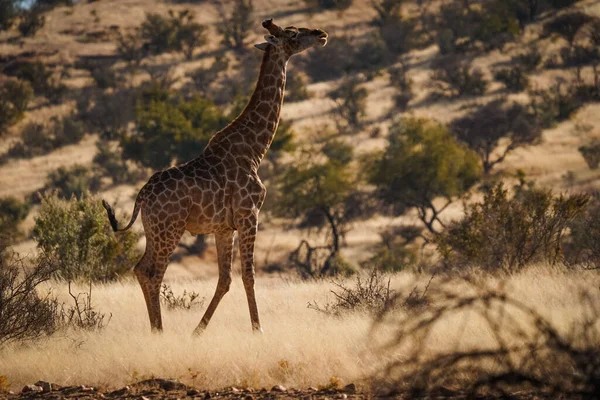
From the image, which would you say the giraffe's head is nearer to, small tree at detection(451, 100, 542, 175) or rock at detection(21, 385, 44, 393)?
rock at detection(21, 385, 44, 393)

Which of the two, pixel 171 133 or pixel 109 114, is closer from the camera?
pixel 171 133

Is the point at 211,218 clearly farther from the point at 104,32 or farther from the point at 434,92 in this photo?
the point at 104,32

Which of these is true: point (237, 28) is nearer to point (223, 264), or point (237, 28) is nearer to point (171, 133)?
point (171, 133)

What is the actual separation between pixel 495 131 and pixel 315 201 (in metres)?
14.2

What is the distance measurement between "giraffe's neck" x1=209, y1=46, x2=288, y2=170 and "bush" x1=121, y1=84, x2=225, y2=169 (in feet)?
105

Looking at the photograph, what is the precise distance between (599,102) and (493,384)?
1882 inches

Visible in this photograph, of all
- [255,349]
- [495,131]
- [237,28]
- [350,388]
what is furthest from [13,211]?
[237,28]

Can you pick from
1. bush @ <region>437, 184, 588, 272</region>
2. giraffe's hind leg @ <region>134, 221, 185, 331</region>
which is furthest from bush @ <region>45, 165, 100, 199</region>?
giraffe's hind leg @ <region>134, 221, 185, 331</region>

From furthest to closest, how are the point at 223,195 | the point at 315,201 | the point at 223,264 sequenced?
the point at 315,201 → the point at 223,264 → the point at 223,195

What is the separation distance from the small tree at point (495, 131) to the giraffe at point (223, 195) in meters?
32.1

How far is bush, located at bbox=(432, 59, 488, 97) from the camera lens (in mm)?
53250

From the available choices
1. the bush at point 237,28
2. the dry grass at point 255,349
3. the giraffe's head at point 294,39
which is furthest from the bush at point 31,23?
the dry grass at point 255,349

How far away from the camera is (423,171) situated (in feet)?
116

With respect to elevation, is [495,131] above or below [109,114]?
below
